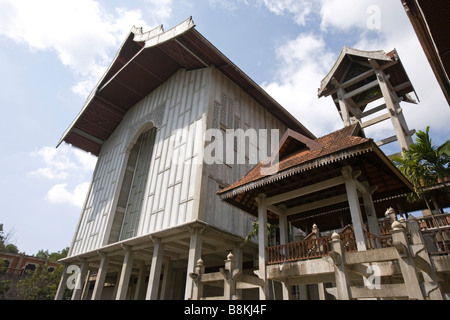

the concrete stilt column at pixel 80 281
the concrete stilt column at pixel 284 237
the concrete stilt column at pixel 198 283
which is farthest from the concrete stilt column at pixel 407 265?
the concrete stilt column at pixel 80 281

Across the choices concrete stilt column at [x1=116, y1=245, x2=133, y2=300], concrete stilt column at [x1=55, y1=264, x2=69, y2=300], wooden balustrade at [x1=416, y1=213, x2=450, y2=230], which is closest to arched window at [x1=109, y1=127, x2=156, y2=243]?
concrete stilt column at [x1=116, y1=245, x2=133, y2=300]

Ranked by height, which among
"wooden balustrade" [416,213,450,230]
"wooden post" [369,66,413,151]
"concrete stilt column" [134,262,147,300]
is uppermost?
"wooden post" [369,66,413,151]

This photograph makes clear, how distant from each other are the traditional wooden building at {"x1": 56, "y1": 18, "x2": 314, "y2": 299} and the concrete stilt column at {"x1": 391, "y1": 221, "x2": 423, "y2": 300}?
798 centimetres

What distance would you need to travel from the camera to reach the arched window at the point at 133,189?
18.3 meters

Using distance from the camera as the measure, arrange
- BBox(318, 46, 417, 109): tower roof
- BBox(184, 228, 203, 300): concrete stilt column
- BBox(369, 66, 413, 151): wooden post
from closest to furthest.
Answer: BBox(184, 228, 203, 300): concrete stilt column
BBox(369, 66, 413, 151): wooden post
BBox(318, 46, 417, 109): tower roof

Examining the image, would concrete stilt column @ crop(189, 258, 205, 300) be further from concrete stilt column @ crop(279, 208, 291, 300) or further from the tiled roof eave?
concrete stilt column @ crop(279, 208, 291, 300)

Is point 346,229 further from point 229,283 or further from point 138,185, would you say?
point 138,185

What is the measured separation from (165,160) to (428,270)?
42.9ft

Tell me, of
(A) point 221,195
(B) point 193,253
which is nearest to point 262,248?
(A) point 221,195

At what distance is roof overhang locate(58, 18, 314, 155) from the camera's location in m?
16.8

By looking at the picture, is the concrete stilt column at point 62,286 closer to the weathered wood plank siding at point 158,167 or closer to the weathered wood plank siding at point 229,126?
the weathered wood plank siding at point 158,167

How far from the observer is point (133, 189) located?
65.6 ft

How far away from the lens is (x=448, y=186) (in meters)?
9.64

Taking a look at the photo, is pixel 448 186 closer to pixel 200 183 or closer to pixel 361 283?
pixel 361 283
